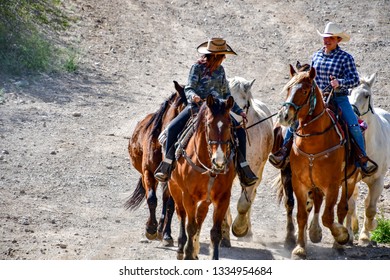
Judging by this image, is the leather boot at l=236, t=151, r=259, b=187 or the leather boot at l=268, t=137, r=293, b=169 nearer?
the leather boot at l=236, t=151, r=259, b=187

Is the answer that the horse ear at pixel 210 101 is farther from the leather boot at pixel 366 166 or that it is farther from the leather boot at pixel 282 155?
the leather boot at pixel 366 166

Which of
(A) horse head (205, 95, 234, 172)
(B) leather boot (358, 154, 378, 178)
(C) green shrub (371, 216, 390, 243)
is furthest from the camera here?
(C) green shrub (371, 216, 390, 243)

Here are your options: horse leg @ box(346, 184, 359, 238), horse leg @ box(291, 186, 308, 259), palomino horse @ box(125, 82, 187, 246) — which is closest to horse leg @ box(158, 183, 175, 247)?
palomino horse @ box(125, 82, 187, 246)

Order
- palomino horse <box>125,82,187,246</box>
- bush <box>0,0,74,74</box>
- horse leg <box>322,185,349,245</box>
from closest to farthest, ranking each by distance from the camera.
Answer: horse leg <box>322,185,349,245</box> < palomino horse <box>125,82,187,246</box> < bush <box>0,0,74,74</box>

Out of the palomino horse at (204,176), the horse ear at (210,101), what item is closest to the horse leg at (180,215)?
the palomino horse at (204,176)

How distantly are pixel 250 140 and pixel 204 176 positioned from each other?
2.66 metres

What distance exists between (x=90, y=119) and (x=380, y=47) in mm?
9973

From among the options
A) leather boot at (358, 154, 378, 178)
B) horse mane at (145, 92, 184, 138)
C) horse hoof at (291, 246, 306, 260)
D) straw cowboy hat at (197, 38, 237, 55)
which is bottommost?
horse hoof at (291, 246, 306, 260)

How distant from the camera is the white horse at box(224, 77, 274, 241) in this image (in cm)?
1164

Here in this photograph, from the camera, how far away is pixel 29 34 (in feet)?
73.0

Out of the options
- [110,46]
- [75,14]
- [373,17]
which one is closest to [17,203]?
[110,46]

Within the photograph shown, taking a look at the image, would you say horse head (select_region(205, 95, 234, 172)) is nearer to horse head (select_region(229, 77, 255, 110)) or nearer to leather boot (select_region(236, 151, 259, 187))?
leather boot (select_region(236, 151, 259, 187))

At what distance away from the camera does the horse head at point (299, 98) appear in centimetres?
1016

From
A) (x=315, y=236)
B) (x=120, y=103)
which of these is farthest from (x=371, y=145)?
(x=120, y=103)
